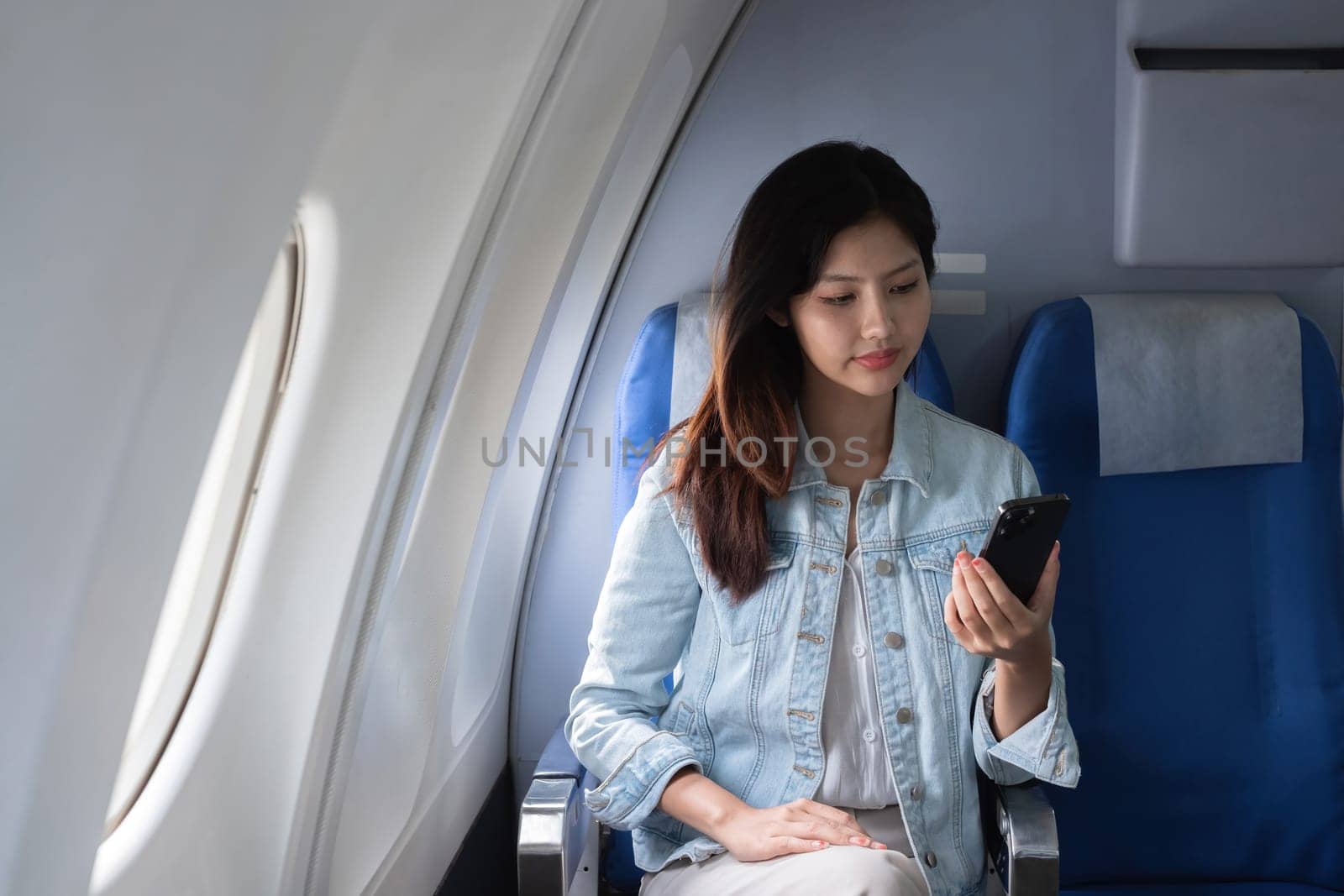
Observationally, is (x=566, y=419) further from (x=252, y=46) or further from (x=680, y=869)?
(x=252, y=46)

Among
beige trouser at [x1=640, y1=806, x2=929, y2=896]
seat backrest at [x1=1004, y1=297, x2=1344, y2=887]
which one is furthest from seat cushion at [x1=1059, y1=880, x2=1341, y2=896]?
beige trouser at [x1=640, y1=806, x2=929, y2=896]

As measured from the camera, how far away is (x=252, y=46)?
0.70 meters

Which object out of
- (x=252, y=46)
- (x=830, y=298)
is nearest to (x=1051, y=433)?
(x=830, y=298)

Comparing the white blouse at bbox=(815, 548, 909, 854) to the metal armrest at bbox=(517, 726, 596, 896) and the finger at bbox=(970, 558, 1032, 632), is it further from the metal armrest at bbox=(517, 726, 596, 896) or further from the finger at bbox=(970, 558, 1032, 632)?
the metal armrest at bbox=(517, 726, 596, 896)

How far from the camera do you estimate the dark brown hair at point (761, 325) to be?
4.86 feet

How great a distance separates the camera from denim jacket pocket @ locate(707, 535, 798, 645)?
152cm

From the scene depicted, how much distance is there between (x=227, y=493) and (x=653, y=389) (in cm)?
77

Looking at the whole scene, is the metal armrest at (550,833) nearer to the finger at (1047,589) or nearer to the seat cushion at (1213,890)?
the finger at (1047,589)

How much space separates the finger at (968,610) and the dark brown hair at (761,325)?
0.29 m

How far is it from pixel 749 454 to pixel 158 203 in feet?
3.26

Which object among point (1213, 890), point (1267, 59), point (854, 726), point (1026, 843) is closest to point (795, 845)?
point (854, 726)

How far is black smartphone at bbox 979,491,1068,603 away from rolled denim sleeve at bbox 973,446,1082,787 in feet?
0.45

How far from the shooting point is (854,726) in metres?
1.50

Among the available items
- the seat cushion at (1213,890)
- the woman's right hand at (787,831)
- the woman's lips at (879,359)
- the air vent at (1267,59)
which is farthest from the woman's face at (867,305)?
the seat cushion at (1213,890)
